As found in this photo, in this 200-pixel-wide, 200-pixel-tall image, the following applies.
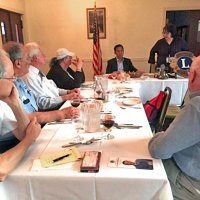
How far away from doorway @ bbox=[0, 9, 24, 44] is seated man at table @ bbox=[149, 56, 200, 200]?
14.9 feet

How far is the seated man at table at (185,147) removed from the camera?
101 cm

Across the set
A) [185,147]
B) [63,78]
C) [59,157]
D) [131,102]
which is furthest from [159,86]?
[59,157]

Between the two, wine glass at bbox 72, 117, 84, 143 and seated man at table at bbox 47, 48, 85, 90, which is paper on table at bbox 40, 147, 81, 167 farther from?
seated man at table at bbox 47, 48, 85, 90

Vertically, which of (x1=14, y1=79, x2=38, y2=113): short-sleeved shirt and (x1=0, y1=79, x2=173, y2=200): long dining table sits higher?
(x1=14, y1=79, x2=38, y2=113): short-sleeved shirt

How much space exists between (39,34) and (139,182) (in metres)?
5.77

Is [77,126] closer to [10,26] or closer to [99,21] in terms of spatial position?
[10,26]

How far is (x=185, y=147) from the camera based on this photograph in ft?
3.46

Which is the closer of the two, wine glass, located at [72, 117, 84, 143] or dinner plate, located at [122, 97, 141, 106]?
wine glass, located at [72, 117, 84, 143]

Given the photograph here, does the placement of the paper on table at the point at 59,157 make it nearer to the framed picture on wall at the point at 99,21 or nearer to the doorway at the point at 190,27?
the framed picture on wall at the point at 99,21

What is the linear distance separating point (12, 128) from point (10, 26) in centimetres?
448

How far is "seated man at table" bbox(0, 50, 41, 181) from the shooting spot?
3.43ft

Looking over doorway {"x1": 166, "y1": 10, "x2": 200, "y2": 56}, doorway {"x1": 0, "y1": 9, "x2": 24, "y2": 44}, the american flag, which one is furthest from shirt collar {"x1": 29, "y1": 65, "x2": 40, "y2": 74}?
doorway {"x1": 166, "y1": 10, "x2": 200, "y2": 56}

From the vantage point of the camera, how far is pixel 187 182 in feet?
3.78

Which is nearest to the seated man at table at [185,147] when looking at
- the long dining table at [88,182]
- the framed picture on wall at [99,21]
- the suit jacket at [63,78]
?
the long dining table at [88,182]
